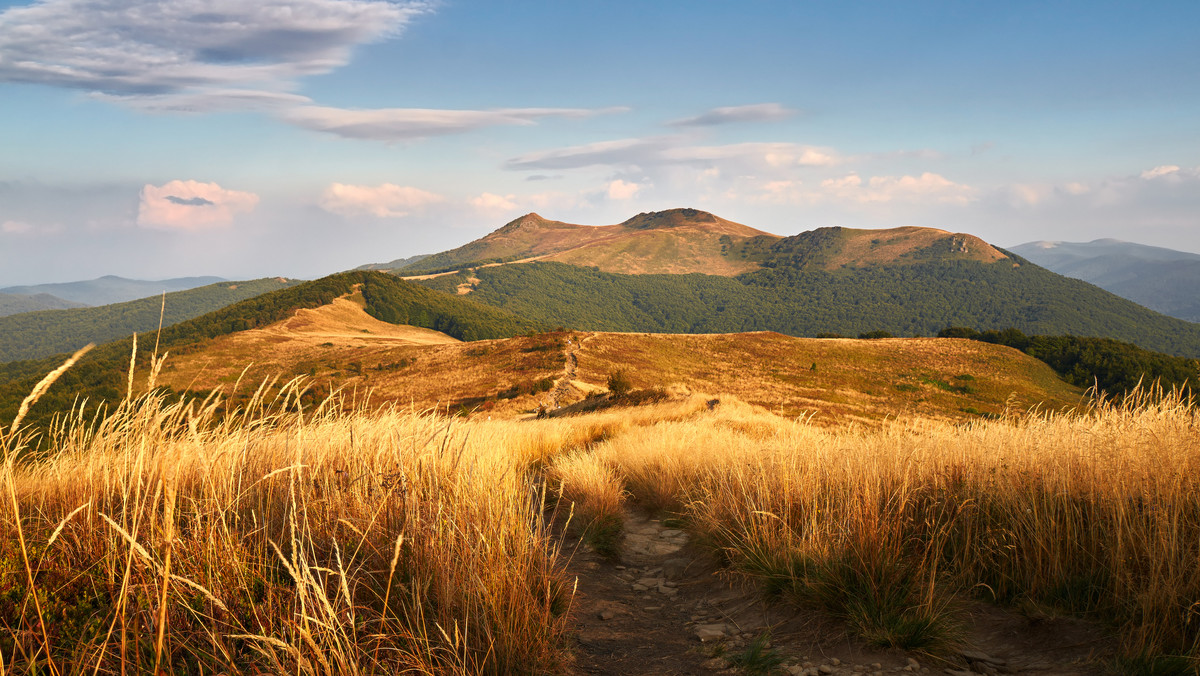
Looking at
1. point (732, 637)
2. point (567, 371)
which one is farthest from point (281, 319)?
point (732, 637)

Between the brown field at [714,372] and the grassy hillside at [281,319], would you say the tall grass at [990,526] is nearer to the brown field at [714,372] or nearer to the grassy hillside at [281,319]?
the brown field at [714,372]

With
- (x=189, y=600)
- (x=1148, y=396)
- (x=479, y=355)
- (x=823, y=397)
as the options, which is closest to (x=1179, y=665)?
(x=1148, y=396)

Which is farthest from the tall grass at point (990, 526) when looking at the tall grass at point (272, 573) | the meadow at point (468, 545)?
the tall grass at point (272, 573)

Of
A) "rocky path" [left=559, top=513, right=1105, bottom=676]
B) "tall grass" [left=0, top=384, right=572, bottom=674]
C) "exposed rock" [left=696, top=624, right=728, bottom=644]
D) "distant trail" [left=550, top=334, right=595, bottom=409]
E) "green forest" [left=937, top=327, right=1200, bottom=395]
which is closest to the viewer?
"tall grass" [left=0, top=384, right=572, bottom=674]

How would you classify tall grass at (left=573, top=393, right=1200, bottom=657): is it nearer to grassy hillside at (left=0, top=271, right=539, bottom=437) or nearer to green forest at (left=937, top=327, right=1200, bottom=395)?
grassy hillside at (left=0, top=271, right=539, bottom=437)

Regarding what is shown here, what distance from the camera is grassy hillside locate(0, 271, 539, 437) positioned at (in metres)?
80.4

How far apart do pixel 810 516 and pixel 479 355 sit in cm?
5940

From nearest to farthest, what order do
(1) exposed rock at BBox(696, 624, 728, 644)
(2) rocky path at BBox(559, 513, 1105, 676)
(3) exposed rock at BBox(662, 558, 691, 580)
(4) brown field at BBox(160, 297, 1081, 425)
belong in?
(2) rocky path at BBox(559, 513, 1105, 676), (1) exposed rock at BBox(696, 624, 728, 644), (3) exposed rock at BBox(662, 558, 691, 580), (4) brown field at BBox(160, 297, 1081, 425)

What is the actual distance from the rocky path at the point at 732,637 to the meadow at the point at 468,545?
0.11 meters

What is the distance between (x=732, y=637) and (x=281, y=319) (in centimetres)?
12356

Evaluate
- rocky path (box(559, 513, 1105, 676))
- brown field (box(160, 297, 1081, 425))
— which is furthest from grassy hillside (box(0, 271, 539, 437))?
rocky path (box(559, 513, 1105, 676))

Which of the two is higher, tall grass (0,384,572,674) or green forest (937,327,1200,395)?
tall grass (0,384,572,674)

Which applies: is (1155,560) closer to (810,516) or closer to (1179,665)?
(1179,665)

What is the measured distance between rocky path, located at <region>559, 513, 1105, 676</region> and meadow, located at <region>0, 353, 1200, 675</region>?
0.11m
